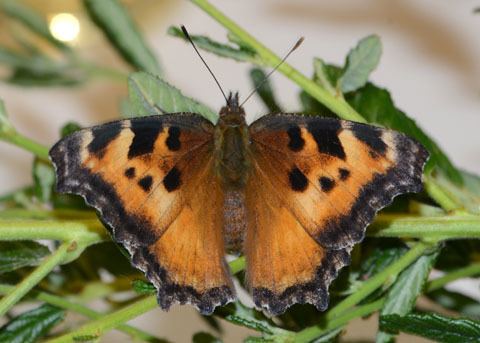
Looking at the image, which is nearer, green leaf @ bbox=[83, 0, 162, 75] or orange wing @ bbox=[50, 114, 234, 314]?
orange wing @ bbox=[50, 114, 234, 314]

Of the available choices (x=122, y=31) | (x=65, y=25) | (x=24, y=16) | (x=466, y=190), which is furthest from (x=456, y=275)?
(x=65, y=25)

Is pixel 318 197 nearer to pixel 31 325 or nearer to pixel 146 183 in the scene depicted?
pixel 146 183

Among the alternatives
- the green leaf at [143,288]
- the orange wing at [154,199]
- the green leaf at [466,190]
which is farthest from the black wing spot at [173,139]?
the green leaf at [466,190]

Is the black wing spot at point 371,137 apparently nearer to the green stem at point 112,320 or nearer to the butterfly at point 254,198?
the butterfly at point 254,198

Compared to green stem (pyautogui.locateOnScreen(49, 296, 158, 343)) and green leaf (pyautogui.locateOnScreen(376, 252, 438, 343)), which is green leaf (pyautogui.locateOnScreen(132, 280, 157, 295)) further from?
green leaf (pyautogui.locateOnScreen(376, 252, 438, 343))

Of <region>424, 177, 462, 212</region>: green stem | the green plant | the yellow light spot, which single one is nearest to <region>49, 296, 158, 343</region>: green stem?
the green plant

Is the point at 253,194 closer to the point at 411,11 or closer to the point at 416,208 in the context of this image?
the point at 416,208
